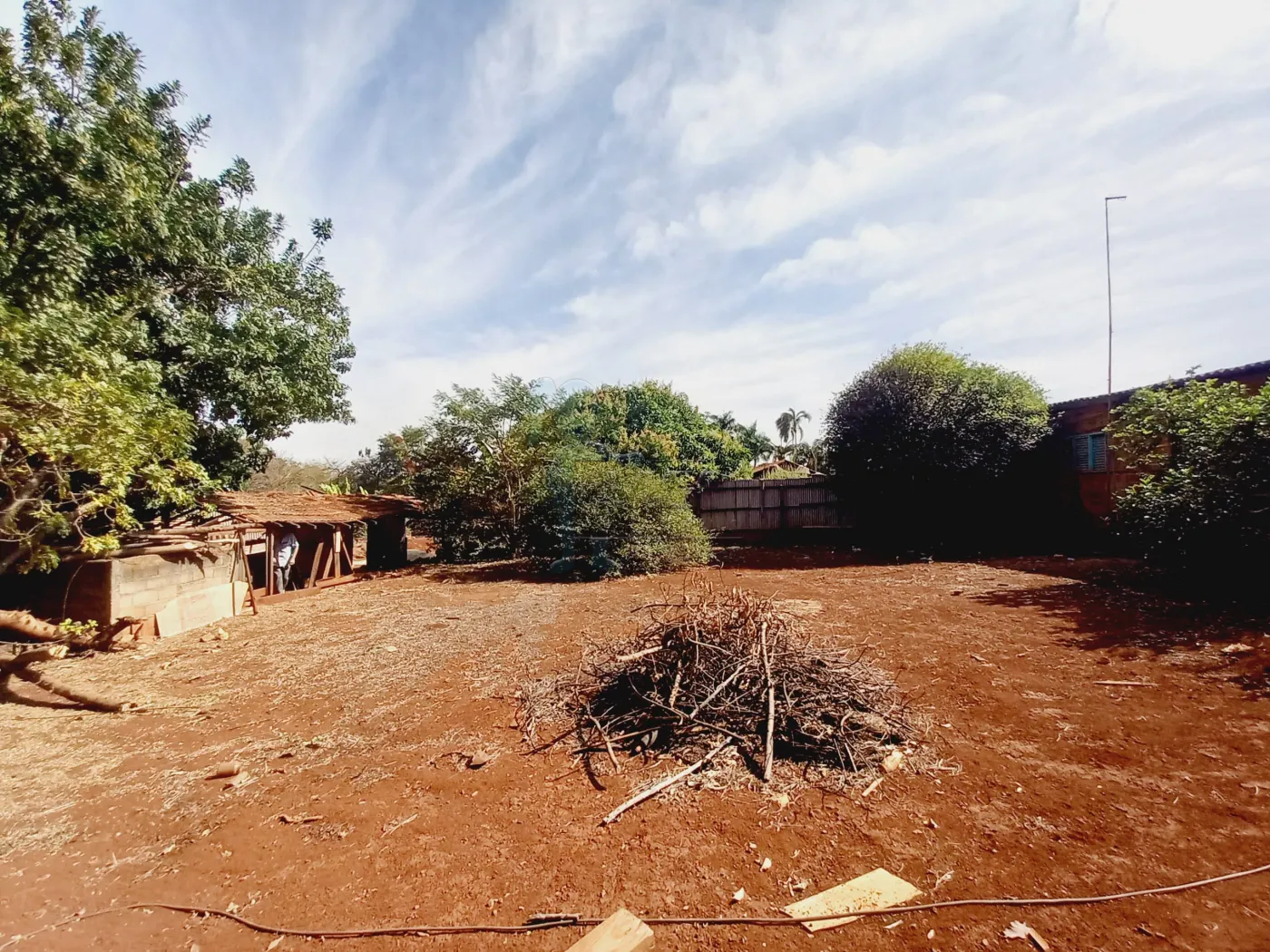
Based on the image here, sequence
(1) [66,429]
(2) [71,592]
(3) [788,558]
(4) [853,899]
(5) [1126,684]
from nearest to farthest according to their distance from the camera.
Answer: (4) [853,899] < (5) [1126,684] < (1) [66,429] < (2) [71,592] < (3) [788,558]

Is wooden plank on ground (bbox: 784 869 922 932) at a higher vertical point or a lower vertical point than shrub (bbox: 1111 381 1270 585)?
lower

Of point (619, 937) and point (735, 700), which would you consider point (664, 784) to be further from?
point (619, 937)

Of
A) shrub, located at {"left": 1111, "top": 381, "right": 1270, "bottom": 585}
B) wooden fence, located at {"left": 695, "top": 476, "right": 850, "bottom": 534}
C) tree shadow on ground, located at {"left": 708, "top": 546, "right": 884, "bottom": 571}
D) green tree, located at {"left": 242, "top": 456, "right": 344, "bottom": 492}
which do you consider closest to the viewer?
shrub, located at {"left": 1111, "top": 381, "right": 1270, "bottom": 585}

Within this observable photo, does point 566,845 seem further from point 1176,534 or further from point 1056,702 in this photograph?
point 1176,534

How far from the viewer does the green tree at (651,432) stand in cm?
1534

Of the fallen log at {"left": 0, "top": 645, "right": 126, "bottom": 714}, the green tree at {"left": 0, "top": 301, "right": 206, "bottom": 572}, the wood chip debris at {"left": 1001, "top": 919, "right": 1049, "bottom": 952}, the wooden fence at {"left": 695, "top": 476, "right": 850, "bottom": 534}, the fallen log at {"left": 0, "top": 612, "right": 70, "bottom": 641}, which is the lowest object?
the fallen log at {"left": 0, "top": 645, "right": 126, "bottom": 714}

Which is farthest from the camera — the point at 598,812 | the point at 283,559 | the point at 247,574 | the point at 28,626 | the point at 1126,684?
the point at 283,559

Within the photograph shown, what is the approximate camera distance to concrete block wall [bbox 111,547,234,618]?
7336mm

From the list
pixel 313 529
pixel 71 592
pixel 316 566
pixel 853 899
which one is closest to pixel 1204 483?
pixel 853 899

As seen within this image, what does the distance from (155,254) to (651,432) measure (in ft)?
35.2

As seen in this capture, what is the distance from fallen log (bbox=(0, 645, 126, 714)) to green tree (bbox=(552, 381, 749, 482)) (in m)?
10.3

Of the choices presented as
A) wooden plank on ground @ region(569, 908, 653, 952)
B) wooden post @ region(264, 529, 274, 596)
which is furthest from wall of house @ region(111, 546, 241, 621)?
wooden plank on ground @ region(569, 908, 653, 952)

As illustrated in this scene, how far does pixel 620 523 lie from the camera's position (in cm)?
1161

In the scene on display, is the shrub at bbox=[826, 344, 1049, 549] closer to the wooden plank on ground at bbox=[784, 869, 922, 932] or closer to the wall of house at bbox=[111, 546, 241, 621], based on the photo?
the wooden plank on ground at bbox=[784, 869, 922, 932]
